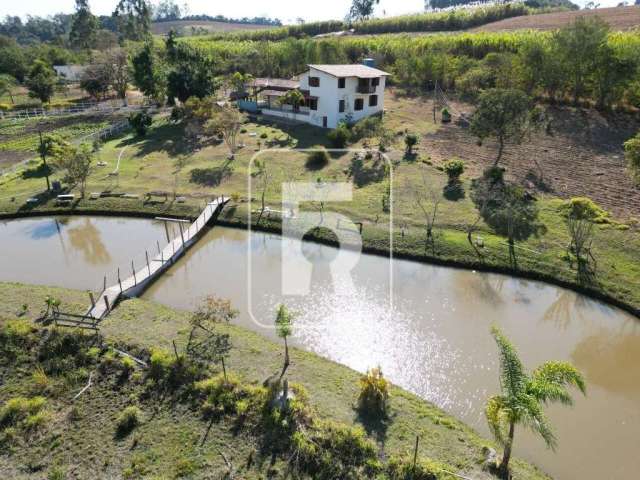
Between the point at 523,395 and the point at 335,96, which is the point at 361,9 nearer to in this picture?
the point at 335,96

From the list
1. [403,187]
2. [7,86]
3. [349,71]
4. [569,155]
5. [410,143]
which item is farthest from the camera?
[7,86]

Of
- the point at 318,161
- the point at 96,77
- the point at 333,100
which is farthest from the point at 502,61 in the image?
the point at 96,77

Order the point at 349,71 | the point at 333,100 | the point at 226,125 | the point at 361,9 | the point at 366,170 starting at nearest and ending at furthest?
the point at 366,170, the point at 226,125, the point at 333,100, the point at 349,71, the point at 361,9

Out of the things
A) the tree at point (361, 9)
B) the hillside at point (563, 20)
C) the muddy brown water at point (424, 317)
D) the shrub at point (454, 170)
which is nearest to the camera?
the muddy brown water at point (424, 317)

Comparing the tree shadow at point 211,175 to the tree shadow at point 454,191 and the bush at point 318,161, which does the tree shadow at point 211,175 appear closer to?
the bush at point 318,161

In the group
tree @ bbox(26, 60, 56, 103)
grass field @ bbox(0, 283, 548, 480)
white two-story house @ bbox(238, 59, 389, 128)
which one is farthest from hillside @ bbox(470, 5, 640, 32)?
tree @ bbox(26, 60, 56, 103)

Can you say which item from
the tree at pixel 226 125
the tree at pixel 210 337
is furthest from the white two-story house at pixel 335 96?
the tree at pixel 210 337
